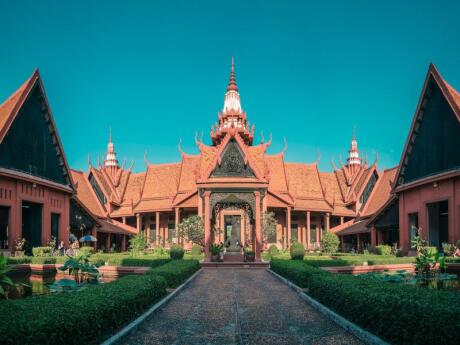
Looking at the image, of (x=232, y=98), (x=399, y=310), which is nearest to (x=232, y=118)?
(x=232, y=98)

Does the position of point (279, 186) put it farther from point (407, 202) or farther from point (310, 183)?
point (407, 202)

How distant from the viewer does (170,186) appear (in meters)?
42.1

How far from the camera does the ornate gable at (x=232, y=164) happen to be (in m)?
24.3

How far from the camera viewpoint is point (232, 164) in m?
24.5

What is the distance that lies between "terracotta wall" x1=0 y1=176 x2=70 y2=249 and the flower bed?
15.4 meters

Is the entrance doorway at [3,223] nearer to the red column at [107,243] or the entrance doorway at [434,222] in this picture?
the red column at [107,243]

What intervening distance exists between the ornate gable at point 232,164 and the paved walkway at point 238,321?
12.3 meters

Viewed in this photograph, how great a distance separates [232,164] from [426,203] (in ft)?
32.2

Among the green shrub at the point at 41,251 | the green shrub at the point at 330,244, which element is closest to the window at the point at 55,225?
the green shrub at the point at 41,251

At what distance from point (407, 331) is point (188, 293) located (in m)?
7.23

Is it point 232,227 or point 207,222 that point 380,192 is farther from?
point 207,222

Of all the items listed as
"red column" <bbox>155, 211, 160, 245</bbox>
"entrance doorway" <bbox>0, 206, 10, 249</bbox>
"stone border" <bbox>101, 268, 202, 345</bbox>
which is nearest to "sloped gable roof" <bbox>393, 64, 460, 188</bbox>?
"stone border" <bbox>101, 268, 202, 345</bbox>

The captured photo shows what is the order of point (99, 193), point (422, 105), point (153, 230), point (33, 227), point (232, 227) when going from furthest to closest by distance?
1. point (99, 193)
2. point (153, 230)
3. point (232, 227)
4. point (33, 227)
5. point (422, 105)

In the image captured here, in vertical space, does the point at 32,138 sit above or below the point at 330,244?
above
